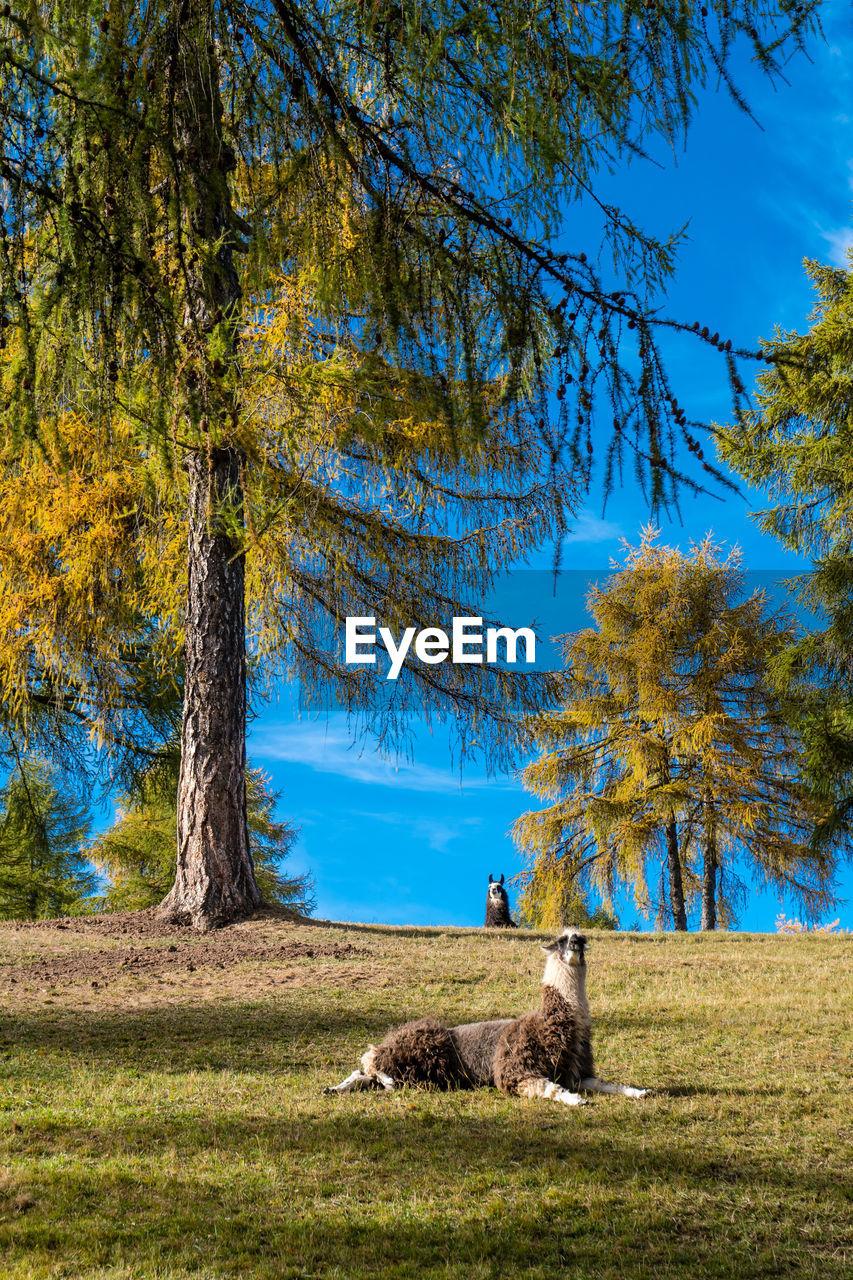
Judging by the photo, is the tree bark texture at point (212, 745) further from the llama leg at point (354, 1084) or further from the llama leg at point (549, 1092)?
the llama leg at point (549, 1092)

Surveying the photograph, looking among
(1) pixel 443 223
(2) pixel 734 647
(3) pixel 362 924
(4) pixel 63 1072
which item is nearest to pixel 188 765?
(3) pixel 362 924

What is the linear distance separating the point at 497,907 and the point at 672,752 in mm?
6044

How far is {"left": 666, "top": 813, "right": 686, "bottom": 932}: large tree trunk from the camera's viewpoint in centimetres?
1816

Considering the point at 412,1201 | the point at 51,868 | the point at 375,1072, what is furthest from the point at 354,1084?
the point at 51,868

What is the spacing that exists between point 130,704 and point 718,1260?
43.5 feet

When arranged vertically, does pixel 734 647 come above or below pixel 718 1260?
above

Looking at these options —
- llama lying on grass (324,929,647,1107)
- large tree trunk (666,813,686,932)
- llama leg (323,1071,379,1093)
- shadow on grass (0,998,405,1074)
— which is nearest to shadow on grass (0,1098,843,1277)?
llama lying on grass (324,929,647,1107)

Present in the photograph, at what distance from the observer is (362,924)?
12188 mm

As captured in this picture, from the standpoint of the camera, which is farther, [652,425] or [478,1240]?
[652,425]

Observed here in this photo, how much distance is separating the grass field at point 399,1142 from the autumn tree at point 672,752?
1034 cm

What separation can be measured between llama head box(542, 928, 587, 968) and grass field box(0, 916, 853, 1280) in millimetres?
655

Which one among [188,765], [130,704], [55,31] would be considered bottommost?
[188,765]

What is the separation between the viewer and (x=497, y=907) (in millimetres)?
14070

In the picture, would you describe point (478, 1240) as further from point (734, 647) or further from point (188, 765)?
point (734, 647)
